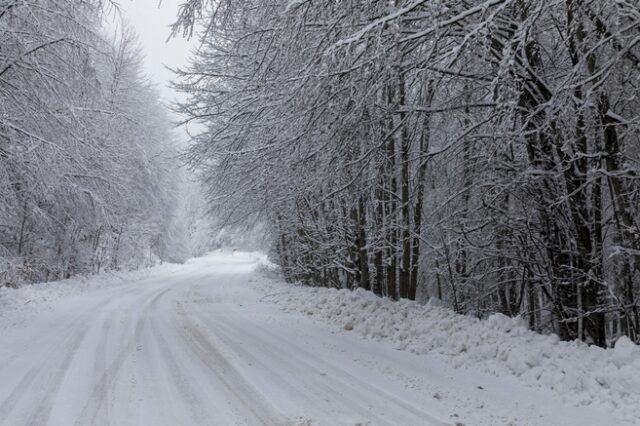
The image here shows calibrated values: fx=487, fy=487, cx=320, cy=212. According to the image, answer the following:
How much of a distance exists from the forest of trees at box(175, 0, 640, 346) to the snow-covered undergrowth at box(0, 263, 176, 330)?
3.00m

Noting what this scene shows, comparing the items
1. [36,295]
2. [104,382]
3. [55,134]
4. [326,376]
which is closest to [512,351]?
[326,376]

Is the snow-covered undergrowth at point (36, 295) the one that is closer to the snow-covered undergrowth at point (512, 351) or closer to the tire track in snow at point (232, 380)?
the tire track in snow at point (232, 380)

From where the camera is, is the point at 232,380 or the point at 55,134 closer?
the point at 232,380

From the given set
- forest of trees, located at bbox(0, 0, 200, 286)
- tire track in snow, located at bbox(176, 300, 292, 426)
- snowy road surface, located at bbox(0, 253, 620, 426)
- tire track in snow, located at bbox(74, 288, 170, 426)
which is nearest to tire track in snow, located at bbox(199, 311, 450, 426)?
snowy road surface, located at bbox(0, 253, 620, 426)

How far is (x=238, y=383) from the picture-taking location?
5570 mm

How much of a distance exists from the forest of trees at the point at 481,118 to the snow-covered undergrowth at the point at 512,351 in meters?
0.97

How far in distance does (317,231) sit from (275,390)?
9435 mm

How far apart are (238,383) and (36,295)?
1186cm

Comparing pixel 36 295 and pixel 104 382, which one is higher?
pixel 36 295

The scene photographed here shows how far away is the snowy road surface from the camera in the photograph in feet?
14.8

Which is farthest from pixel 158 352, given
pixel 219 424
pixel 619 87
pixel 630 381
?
pixel 619 87

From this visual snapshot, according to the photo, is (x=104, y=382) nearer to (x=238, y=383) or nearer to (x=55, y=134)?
(x=238, y=383)

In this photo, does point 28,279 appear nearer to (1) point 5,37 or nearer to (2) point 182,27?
(1) point 5,37

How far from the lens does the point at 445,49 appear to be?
7.08 meters
